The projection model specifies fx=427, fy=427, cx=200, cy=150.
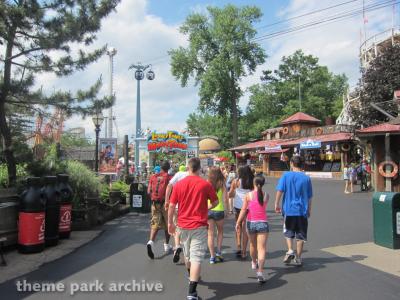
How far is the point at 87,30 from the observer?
11.1 meters

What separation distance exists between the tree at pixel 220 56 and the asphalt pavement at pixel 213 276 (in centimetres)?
4640

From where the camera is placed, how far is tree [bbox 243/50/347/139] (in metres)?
62.5

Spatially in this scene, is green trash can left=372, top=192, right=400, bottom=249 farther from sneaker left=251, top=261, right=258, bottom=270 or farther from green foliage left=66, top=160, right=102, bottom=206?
green foliage left=66, top=160, right=102, bottom=206

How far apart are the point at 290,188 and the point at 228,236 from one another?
3.23 metres

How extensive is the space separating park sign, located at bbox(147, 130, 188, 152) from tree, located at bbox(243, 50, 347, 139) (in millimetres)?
30771

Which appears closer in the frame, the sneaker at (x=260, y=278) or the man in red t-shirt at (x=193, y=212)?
the man in red t-shirt at (x=193, y=212)

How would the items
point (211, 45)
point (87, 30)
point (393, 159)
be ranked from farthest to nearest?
point (211, 45)
point (393, 159)
point (87, 30)

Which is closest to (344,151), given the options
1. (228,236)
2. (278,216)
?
(278,216)

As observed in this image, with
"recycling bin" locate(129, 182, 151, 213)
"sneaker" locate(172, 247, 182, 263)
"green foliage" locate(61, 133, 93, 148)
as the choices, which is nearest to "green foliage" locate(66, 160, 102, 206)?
"recycling bin" locate(129, 182, 151, 213)

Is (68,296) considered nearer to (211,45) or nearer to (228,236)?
(228,236)

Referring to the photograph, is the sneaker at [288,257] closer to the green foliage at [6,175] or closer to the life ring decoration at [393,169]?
the green foliage at [6,175]

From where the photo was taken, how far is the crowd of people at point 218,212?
5445mm

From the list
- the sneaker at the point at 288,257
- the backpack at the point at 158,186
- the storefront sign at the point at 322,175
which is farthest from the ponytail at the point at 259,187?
the storefront sign at the point at 322,175

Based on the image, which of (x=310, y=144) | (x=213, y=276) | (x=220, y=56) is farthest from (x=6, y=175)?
(x=220, y=56)
